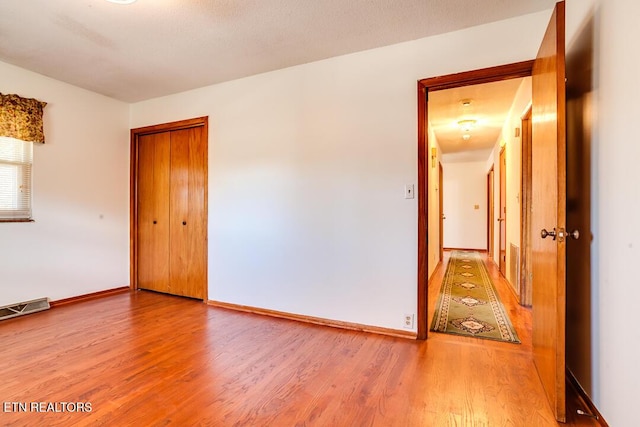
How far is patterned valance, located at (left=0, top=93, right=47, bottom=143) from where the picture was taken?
300 cm

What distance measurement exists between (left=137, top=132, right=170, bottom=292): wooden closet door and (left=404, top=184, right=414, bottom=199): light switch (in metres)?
2.96

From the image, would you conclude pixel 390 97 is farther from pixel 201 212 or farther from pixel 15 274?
pixel 15 274

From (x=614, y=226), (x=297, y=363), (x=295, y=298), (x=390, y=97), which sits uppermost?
(x=390, y=97)

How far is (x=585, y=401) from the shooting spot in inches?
66.2

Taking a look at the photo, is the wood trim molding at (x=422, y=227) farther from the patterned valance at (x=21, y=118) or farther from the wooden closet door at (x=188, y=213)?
the patterned valance at (x=21, y=118)

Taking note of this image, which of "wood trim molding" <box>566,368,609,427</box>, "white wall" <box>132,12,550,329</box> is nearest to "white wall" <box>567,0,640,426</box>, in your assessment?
"wood trim molding" <box>566,368,609,427</box>

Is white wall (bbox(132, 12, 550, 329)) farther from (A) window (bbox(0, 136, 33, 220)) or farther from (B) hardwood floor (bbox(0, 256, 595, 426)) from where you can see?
(A) window (bbox(0, 136, 33, 220))

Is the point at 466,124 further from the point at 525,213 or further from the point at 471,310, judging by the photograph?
the point at 471,310

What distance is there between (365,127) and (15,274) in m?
3.68

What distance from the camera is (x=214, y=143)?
3559 millimetres

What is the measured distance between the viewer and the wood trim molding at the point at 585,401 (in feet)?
5.01

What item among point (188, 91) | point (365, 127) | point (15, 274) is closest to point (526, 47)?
point (365, 127)

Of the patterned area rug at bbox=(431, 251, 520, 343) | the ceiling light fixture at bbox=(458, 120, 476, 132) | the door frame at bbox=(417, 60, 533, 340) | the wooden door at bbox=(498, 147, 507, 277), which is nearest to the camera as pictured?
the door frame at bbox=(417, 60, 533, 340)

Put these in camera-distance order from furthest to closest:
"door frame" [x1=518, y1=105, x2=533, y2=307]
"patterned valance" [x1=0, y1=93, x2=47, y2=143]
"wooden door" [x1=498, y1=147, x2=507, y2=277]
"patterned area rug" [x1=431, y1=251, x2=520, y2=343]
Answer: "wooden door" [x1=498, y1=147, x2=507, y2=277] → "door frame" [x1=518, y1=105, x2=533, y2=307] → "patterned valance" [x1=0, y1=93, x2=47, y2=143] → "patterned area rug" [x1=431, y1=251, x2=520, y2=343]
